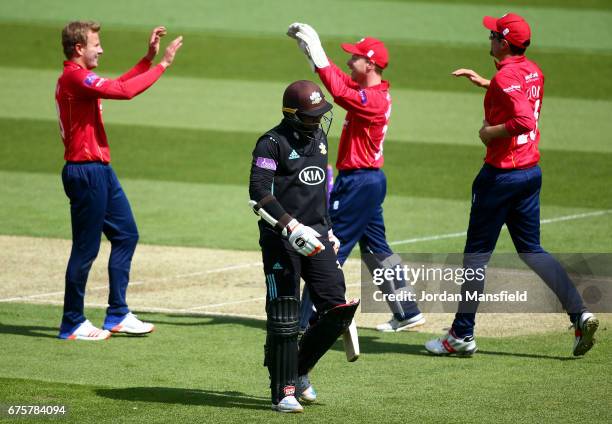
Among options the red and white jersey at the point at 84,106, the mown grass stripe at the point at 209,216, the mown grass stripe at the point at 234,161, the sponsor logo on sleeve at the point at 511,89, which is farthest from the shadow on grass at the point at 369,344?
the mown grass stripe at the point at 234,161

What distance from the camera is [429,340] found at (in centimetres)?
990

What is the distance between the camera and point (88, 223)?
9.84 metres

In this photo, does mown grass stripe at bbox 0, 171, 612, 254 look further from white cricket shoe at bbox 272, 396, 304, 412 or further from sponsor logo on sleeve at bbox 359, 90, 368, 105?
white cricket shoe at bbox 272, 396, 304, 412

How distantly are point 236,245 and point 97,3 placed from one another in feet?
59.8

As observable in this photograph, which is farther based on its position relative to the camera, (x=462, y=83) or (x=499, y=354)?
(x=462, y=83)

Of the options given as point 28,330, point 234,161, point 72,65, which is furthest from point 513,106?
point 234,161

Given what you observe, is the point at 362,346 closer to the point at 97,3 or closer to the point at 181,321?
the point at 181,321

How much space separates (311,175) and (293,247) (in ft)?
1.78

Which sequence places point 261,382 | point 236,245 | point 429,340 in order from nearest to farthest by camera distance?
point 261,382 → point 429,340 → point 236,245

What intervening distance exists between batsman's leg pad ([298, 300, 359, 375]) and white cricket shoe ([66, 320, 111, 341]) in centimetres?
275

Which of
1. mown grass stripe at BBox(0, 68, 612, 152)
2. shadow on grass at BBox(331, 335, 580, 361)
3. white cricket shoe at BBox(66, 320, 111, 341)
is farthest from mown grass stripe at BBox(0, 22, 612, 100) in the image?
white cricket shoe at BBox(66, 320, 111, 341)

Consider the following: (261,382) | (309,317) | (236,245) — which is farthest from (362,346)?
(236,245)

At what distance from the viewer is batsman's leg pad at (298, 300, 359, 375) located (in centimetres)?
748

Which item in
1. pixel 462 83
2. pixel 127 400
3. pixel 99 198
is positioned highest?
pixel 99 198
